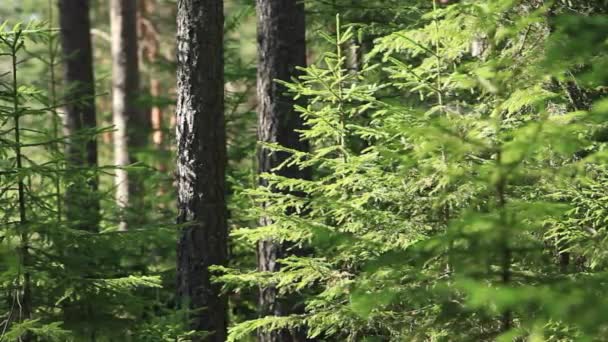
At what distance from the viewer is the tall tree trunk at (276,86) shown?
297 inches

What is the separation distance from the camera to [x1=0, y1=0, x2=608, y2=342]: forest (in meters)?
3.01

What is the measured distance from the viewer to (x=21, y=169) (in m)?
5.02

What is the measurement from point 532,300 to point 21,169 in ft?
12.7

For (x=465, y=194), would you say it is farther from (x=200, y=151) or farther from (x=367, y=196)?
(x=200, y=151)

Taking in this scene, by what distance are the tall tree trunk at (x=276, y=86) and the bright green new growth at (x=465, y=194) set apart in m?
1.40

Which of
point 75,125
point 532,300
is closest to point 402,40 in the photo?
point 532,300

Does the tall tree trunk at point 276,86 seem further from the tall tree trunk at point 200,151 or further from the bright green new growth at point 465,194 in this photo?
the bright green new growth at point 465,194

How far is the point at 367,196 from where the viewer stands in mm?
4980

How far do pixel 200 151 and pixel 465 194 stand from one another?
11.4 ft

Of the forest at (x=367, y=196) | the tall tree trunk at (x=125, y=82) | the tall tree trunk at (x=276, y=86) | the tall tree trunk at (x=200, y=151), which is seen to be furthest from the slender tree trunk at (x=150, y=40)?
the tall tree trunk at (x=200, y=151)

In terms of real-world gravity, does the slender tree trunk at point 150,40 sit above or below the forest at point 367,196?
above

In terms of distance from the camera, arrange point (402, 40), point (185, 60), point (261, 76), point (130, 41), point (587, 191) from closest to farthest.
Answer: point (587, 191)
point (402, 40)
point (185, 60)
point (261, 76)
point (130, 41)

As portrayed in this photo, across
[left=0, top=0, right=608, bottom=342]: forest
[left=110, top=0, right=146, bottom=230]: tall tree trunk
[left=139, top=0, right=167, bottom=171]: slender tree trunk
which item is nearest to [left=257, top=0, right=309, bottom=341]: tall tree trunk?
[left=0, top=0, right=608, bottom=342]: forest

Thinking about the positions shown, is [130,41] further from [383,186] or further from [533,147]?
[533,147]
